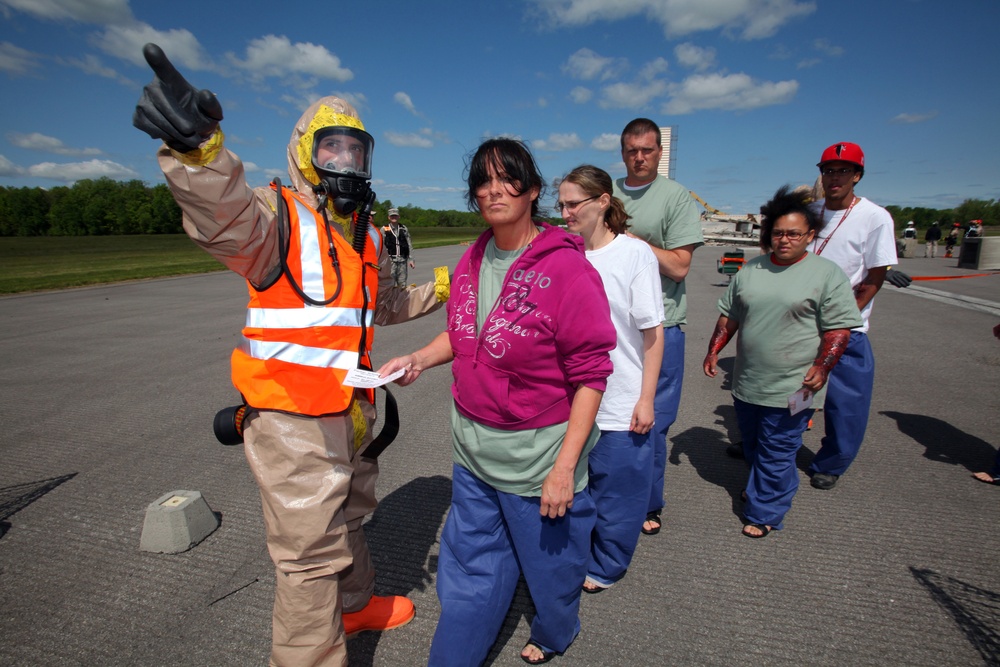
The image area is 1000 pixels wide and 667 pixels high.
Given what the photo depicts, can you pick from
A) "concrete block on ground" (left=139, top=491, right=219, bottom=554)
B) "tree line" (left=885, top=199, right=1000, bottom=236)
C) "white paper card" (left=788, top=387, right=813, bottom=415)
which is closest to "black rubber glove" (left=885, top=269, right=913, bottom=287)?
"white paper card" (left=788, top=387, right=813, bottom=415)

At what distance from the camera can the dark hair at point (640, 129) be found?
121 inches

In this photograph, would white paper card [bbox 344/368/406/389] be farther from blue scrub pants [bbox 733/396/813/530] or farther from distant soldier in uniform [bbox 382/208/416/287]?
distant soldier in uniform [bbox 382/208/416/287]

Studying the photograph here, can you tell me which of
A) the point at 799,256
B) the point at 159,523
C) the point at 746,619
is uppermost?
the point at 799,256

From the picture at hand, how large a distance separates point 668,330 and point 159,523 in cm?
307

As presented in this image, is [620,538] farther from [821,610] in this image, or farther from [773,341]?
[773,341]

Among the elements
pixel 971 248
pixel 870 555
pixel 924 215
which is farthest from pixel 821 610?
pixel 924 215

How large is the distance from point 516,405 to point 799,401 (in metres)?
2.04

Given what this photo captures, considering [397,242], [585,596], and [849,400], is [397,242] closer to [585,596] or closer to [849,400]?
[849,400]

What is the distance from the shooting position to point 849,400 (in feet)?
11.4

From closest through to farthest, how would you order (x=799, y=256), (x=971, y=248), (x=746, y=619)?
(x=746, y=619)
(x=799, y=256)
(x=971, y=248)

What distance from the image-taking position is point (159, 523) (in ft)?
9.30

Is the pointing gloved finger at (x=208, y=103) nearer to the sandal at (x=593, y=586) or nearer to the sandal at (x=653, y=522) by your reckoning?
the sandal at (x=593, y=586)

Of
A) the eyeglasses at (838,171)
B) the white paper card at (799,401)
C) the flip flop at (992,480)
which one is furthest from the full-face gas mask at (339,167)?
the flip flop at (992,480)

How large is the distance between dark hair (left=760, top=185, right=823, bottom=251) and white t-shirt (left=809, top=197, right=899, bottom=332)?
1.28 feet
